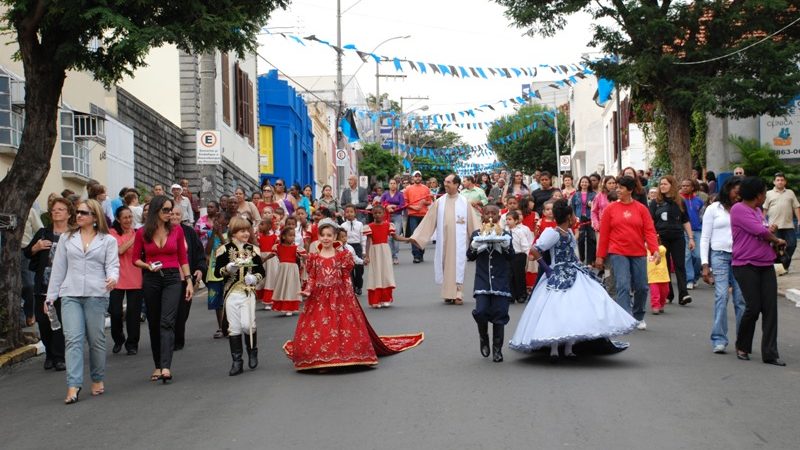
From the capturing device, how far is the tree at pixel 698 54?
28.1m

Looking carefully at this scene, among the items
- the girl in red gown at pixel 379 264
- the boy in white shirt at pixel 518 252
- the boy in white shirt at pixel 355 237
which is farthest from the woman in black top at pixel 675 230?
the boy in white shirt at pixel 355 237

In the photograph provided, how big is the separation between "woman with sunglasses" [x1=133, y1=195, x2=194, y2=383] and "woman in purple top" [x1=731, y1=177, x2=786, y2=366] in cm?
551

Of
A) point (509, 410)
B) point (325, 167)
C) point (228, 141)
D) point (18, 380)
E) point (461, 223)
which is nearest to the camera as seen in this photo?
point (509, 410)

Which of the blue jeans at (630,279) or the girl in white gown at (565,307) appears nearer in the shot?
the girl in white gown at (565,307)

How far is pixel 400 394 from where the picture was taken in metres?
A: 9.48

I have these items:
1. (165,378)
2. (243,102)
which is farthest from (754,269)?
(243,102)

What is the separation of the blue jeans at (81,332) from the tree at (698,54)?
65.7 feet

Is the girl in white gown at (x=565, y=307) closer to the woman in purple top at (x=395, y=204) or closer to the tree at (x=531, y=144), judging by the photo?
the woman in purple top at (x=395, y=204)

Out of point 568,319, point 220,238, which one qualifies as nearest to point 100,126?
point 220,238

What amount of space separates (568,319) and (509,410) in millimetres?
2283

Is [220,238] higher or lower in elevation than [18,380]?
higher

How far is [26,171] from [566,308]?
22.2ft

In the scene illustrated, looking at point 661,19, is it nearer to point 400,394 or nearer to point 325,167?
point 400,394

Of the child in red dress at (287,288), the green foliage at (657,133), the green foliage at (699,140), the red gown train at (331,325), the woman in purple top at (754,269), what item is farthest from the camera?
the green foliage at (657,133)
